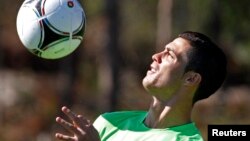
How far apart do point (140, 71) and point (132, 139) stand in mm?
25138

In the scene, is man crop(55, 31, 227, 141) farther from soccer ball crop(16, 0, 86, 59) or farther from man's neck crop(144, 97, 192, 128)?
soccer ball crop(16, 0, 86, 59)

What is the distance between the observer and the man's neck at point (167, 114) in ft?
25.4

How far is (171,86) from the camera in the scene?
305 inches

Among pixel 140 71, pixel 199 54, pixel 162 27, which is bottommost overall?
pixel 140 71

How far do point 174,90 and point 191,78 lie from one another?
0.59 ft

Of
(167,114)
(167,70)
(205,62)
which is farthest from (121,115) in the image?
(205,62)

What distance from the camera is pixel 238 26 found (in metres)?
22.6

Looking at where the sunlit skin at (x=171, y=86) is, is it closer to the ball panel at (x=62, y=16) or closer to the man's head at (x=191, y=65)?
the man's head at (x=191, y=65)

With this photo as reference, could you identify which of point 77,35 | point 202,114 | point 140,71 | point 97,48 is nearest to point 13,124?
point 202,114

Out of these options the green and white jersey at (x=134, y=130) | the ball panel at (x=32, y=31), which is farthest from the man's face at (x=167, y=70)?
the ball panel at (x=32, y=31)

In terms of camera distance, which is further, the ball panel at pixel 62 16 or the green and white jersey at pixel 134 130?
the ball panel at pixel 62 16

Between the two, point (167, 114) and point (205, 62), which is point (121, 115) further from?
point (205, 62)

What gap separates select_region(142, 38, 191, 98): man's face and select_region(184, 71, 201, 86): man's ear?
0.05 metres

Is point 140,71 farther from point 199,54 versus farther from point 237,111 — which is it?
point 199,54
